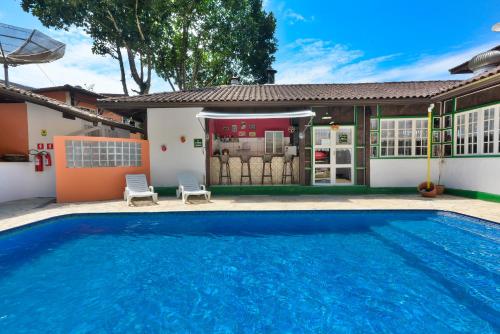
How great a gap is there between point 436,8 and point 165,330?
18.0 m

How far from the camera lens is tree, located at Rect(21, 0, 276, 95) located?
17359mm

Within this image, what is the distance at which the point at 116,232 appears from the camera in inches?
265

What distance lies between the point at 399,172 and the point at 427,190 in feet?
4.55

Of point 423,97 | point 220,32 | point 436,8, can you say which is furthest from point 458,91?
point 220,32

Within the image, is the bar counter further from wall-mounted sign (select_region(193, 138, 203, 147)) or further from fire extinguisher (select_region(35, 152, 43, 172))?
fire extinguisher (select_region(35, 152, 43, 172))

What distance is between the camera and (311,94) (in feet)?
39.0

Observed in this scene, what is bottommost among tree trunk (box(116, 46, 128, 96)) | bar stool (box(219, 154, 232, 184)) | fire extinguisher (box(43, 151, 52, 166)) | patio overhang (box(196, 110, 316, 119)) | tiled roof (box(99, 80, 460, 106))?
bar stool (box(219, 154, 232, 184))

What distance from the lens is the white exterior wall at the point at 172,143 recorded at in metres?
11.2

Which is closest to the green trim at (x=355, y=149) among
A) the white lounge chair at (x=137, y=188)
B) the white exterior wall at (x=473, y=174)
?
the white exterior wall at (x=473, y=174)

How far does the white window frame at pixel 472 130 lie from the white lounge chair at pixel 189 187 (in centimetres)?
1030

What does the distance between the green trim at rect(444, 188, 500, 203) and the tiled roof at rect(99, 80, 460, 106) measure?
414 centimetres

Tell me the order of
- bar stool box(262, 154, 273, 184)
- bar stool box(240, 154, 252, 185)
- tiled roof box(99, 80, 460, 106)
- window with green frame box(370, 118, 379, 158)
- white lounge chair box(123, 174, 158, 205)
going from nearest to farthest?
white lounge chair box(123, 174, 158, 205)
tiled roof box(99, 80, 460, 106)
window with green frame box(370, 118, 379, 158)
bar stool box(262, 154, 273, 184)
bar stool box(240, 154, 252, 185)

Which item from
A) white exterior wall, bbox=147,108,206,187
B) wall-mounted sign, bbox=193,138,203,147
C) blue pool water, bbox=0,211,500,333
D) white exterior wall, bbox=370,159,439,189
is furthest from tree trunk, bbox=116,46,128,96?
white exterior wall, bbox=370,159,439,189

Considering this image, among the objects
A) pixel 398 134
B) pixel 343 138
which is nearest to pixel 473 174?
pixel 398 134
